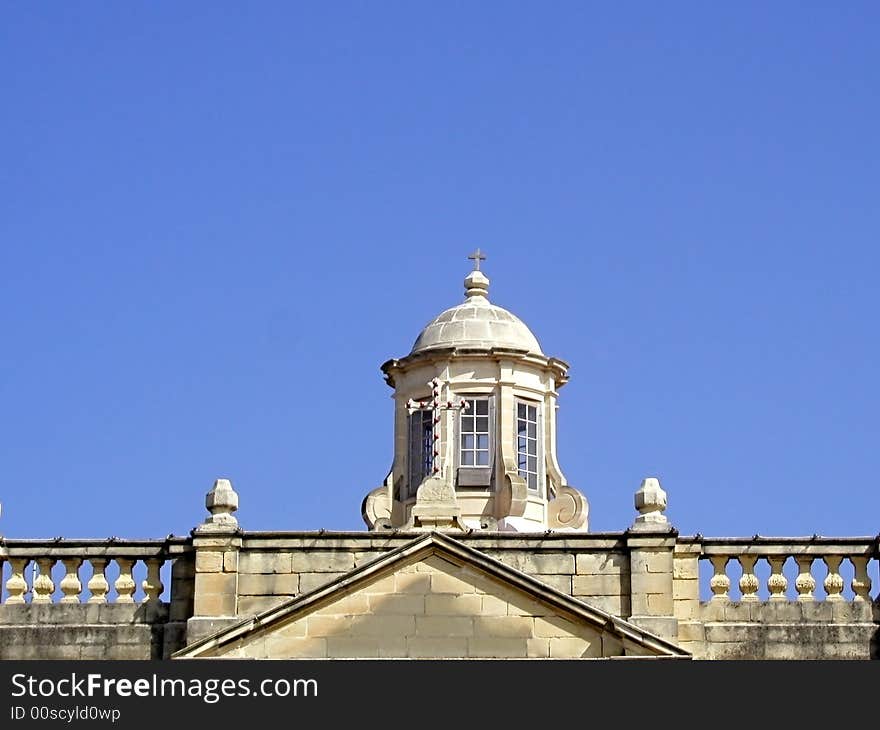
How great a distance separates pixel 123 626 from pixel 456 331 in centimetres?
777

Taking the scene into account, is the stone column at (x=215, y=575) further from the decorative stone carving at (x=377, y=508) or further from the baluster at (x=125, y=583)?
the decorative stone carving at (x=377, y=508)

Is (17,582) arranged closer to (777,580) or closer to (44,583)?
(44,583)

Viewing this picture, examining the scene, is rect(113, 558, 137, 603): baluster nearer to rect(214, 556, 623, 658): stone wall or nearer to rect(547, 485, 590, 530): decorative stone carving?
rect(214, 556, 623, 658): stone wall

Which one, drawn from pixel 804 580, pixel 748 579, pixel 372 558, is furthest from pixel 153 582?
pixel 804 580

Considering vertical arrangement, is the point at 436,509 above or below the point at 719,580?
above

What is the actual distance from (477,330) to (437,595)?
701 centimetres

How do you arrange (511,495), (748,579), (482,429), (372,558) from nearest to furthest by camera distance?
1. (372,558)
2. (748,579)
3. (511,495)
4. (482,429)

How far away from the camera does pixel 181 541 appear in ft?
107

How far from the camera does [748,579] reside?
32.5m

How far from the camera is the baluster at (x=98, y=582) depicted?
3284 centimetres

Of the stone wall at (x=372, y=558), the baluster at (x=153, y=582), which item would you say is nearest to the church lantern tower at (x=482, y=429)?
the stone wall at (x=372, y=558)

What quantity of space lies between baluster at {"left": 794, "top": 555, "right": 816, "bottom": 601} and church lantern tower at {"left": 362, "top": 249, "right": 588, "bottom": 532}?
16.2 feet

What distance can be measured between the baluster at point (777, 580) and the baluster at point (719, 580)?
1.67 ft
